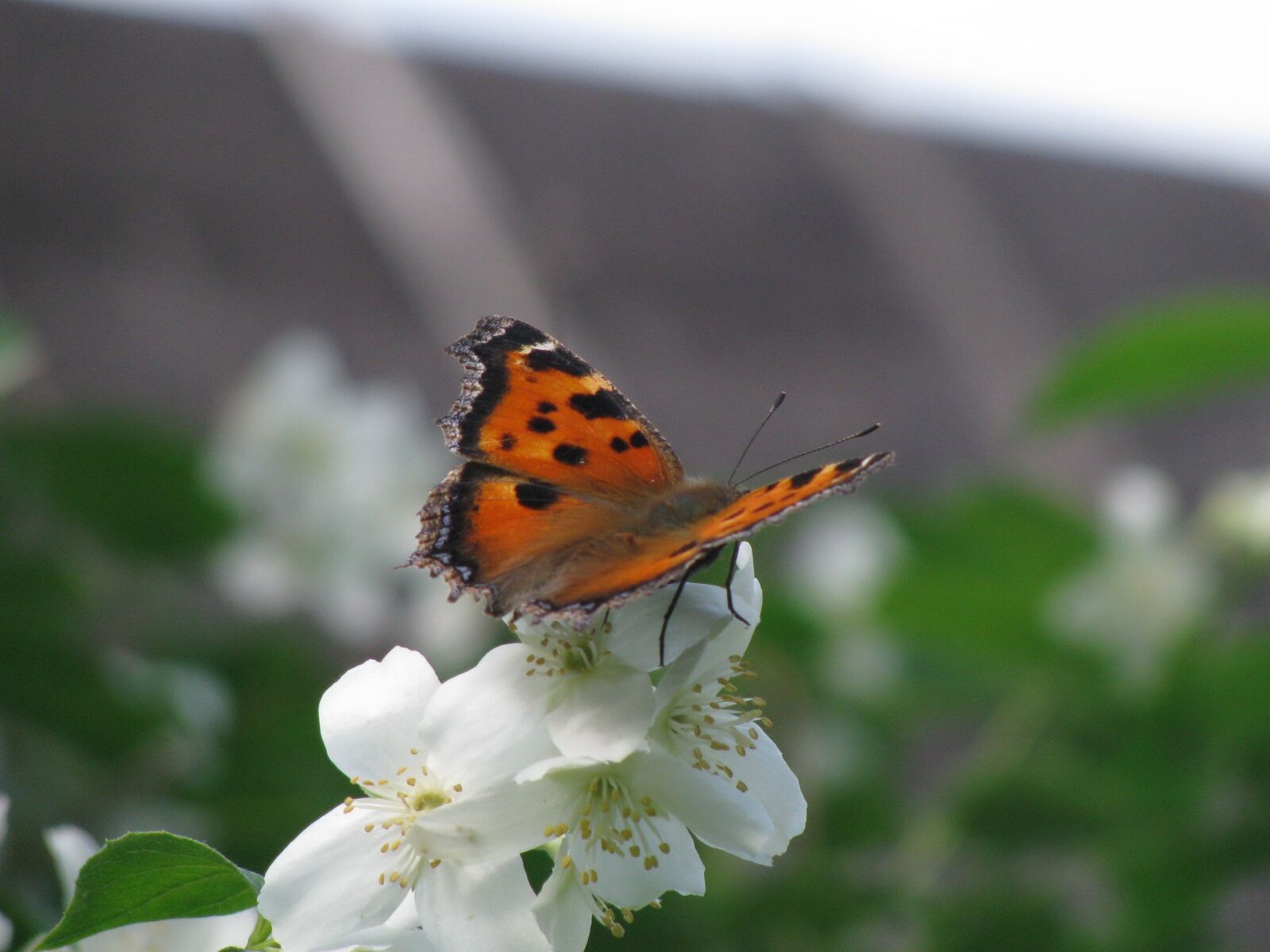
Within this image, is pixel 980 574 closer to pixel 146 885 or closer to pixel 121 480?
pixel 121 480

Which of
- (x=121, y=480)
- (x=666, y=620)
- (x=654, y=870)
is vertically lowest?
(x=654, y=870)

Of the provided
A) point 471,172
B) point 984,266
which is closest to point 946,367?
point 984,266

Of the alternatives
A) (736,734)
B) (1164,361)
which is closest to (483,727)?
(736,734)

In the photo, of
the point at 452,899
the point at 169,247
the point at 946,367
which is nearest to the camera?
the point at 452,899

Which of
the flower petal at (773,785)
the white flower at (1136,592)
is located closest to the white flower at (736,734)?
Answer: the flower petal at (773,785)

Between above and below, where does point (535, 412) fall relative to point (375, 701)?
above

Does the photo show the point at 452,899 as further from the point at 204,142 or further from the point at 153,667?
the point at 204,142

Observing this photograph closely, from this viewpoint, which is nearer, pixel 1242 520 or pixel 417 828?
pixel 417 828

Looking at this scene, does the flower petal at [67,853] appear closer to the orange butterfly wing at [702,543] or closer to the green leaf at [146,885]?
the green leaf at [146,885]
